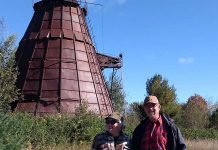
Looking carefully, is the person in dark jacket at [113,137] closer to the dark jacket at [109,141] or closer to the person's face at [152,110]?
the dark jacket at [109,141]

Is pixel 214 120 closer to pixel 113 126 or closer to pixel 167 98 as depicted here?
pixel 167 98

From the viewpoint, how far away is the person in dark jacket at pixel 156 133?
515cm

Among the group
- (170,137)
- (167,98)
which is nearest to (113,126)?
A: (170,137)

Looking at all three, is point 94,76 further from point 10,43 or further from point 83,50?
point 10,43

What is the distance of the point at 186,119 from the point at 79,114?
116 feet

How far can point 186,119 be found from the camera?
54812 millimetres

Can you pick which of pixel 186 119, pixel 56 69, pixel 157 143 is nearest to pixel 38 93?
pixel 56 69

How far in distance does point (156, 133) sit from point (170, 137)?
17 centimetres

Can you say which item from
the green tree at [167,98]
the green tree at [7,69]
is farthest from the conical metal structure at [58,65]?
the green tree at [167,98]

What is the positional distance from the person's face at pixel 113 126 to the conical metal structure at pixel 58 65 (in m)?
20.9

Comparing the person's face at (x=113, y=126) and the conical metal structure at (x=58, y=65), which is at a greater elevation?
the conical metal structure at (x=58, y=65)

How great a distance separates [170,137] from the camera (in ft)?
17.1

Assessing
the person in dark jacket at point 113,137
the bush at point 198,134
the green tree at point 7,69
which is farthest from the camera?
the bush at point 198,134

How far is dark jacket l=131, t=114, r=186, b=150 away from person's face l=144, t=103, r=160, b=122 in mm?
158
